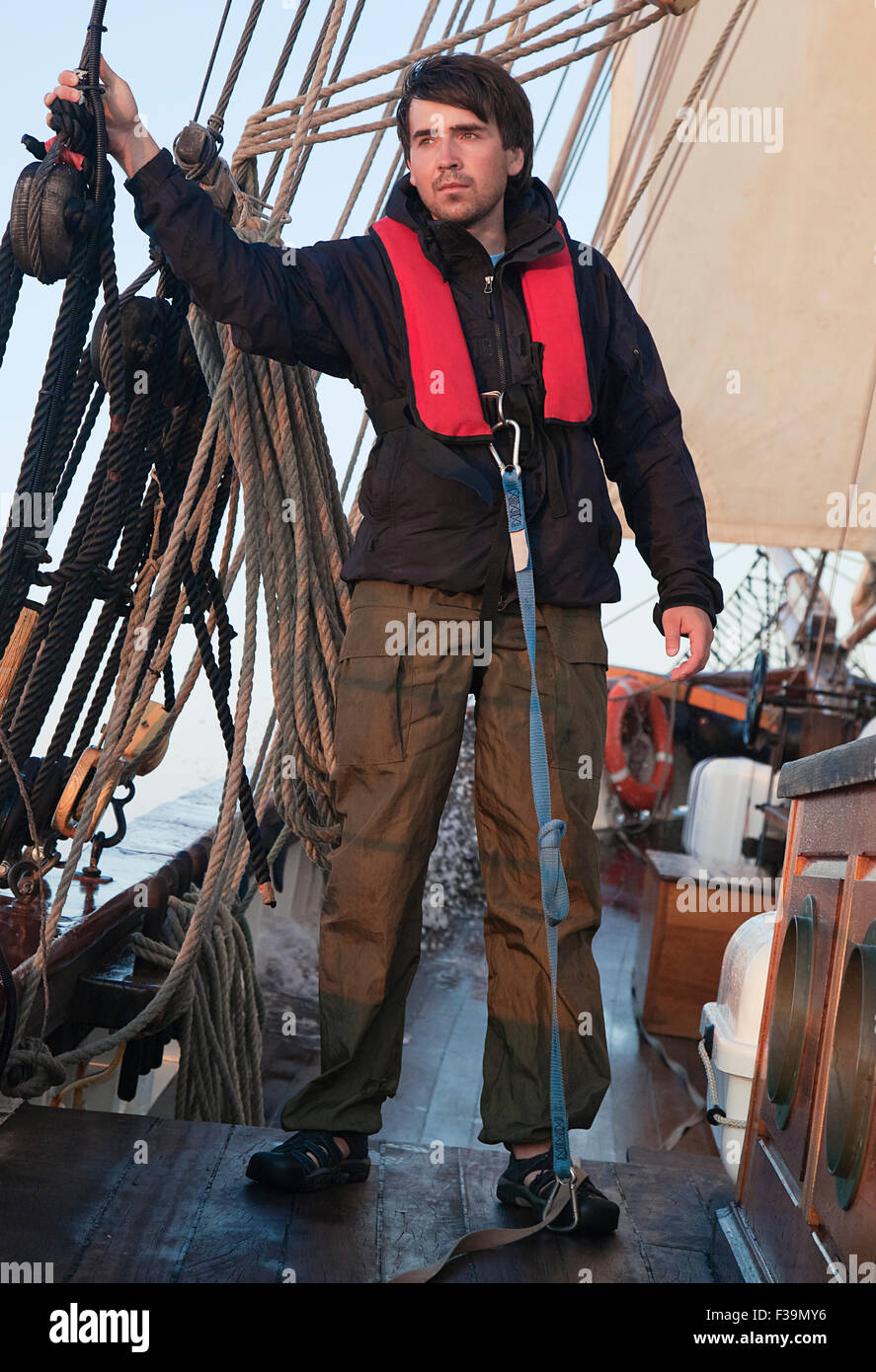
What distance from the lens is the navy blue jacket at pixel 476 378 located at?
5.28 feet

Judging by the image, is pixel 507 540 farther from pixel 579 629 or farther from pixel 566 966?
pixel 566 966

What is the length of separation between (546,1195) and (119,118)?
1402 millimetres

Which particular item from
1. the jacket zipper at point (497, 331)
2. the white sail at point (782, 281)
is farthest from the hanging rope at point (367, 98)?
the white sail at point (782, 281)

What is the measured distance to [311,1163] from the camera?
156 cm

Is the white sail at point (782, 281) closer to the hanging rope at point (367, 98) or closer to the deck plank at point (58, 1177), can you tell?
the hanging rope at point (367, 98)

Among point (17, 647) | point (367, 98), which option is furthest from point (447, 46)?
point (17, 647)

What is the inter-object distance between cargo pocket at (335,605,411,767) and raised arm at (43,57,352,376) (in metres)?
0.37

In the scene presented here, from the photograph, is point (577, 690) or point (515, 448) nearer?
point (515, 448)

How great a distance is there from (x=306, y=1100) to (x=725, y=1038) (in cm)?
63

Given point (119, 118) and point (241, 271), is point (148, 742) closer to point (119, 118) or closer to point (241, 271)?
point (241, 271)

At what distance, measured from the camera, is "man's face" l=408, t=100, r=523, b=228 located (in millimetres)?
1636

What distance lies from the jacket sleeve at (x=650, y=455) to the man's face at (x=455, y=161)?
0.64 ft

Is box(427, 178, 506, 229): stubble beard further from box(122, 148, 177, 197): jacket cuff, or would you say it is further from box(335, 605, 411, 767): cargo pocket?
box(335, 605, 411, 767): cargo pocket

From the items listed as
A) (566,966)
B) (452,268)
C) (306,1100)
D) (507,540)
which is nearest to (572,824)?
(566,966)
